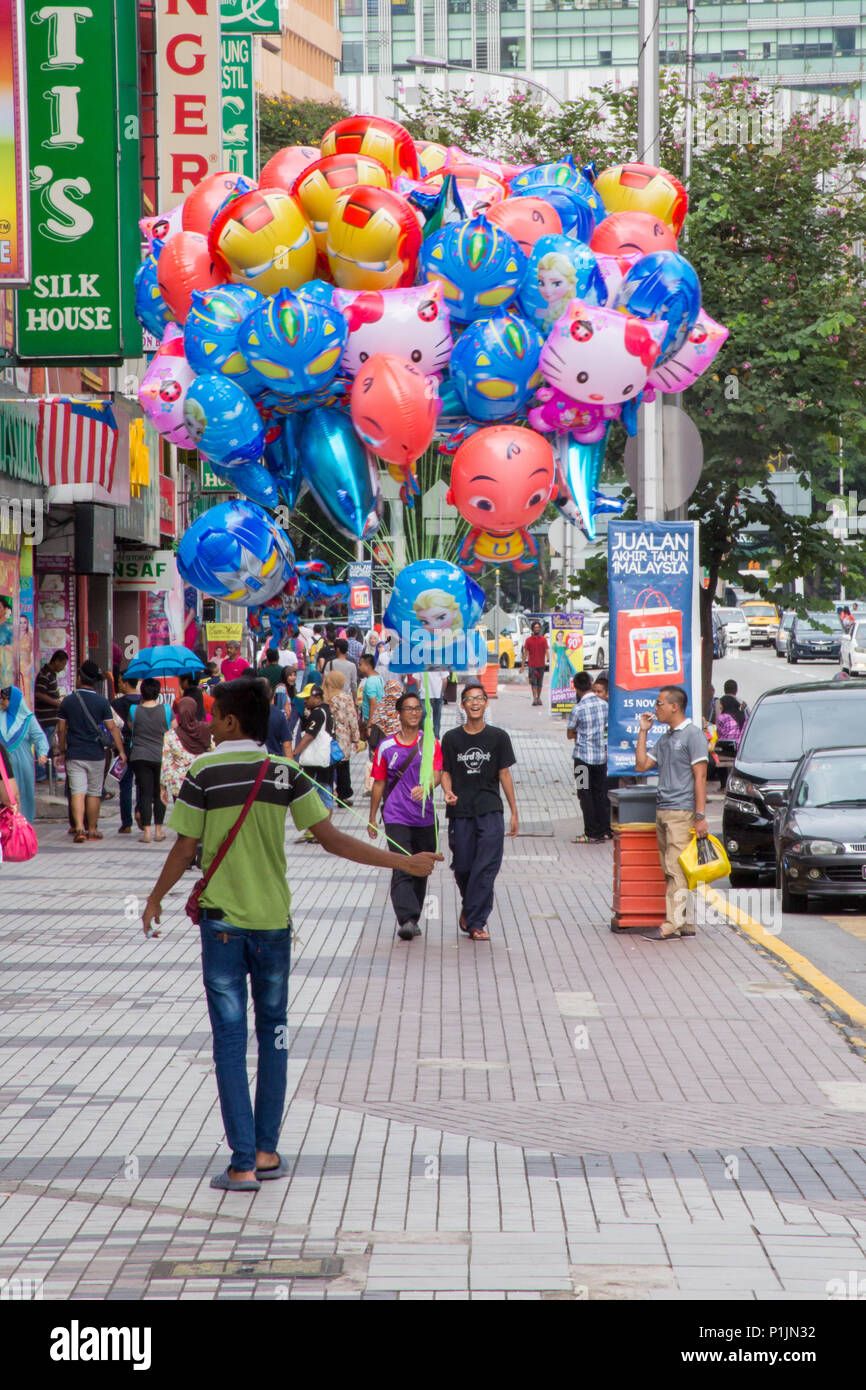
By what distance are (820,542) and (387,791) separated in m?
13.6

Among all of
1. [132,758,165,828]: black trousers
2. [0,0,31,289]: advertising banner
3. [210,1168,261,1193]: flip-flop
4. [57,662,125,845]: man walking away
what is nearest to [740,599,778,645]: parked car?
[132,758,165,828]: black trousers

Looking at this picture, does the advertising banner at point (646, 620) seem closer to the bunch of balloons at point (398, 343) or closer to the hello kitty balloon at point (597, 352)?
the bunch of balloons at point (398, 343)

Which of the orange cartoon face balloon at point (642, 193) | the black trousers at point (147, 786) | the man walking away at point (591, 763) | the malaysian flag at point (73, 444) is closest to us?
the orange cartoon face balloon at point (642, 193)

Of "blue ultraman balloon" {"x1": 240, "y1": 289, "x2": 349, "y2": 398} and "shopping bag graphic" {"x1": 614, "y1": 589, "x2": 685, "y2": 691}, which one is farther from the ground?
"blue ultraman balloon" {"x1": 240, "y1": 289, "x2": 349, "y2": 398}

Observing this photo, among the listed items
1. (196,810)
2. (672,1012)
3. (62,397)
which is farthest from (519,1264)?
(62,397)

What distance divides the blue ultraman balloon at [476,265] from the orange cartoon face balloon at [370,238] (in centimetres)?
26

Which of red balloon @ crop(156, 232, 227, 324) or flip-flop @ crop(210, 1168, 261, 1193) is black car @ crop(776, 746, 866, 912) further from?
flip-flop @ crop(210, 1168, 261, 1193)

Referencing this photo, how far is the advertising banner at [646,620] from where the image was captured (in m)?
14.9

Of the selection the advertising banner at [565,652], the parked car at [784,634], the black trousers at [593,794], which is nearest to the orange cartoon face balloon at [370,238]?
the black trousers at [593,794]

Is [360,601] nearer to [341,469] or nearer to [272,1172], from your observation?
[341,469]

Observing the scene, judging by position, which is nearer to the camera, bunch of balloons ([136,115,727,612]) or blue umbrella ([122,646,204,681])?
bunch of balloons ([136,115,727,612])

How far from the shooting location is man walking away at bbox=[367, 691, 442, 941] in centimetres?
1277

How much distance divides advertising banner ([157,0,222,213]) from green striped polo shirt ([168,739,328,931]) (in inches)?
868

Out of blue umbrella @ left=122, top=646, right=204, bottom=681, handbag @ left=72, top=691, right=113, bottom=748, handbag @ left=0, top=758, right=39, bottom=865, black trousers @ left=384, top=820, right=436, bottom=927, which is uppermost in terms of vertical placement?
blue umbrella @ left=122, top=646, right=204, bottom=681
